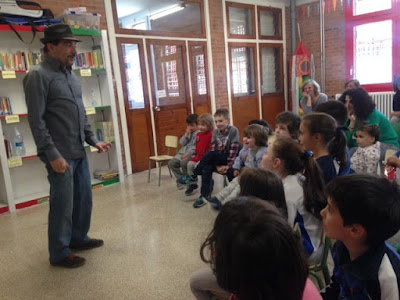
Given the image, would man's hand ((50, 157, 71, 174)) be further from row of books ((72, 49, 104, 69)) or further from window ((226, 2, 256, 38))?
window ((226, 2, 256, 38))

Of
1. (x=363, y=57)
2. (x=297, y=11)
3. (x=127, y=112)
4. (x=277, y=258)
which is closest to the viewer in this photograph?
(x=277, y=258)

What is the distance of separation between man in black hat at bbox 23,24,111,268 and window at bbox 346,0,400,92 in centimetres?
601

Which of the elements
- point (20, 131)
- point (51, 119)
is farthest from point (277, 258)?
point (20, 131)

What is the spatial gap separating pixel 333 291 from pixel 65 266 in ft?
6.25

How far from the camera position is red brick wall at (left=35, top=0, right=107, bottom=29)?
4.20 metres

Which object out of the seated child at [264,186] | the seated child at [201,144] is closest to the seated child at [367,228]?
the seated child at [264,186]

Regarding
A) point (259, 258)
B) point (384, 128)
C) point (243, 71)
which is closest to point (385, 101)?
point (243, 71)

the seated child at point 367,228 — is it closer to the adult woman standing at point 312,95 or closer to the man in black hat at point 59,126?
the man in black hat at point 59,126

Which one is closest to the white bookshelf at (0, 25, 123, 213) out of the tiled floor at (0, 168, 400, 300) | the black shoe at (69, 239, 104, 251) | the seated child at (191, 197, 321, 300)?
the tiled floor at (0, 168, 400, 300)

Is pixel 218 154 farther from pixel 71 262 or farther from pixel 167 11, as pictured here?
pixel 167 11

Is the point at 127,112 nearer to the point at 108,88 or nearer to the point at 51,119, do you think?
the point at 108,88

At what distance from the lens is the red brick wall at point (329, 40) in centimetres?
683

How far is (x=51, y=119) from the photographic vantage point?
2307 millimetres

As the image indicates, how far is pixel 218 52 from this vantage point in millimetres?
6246
